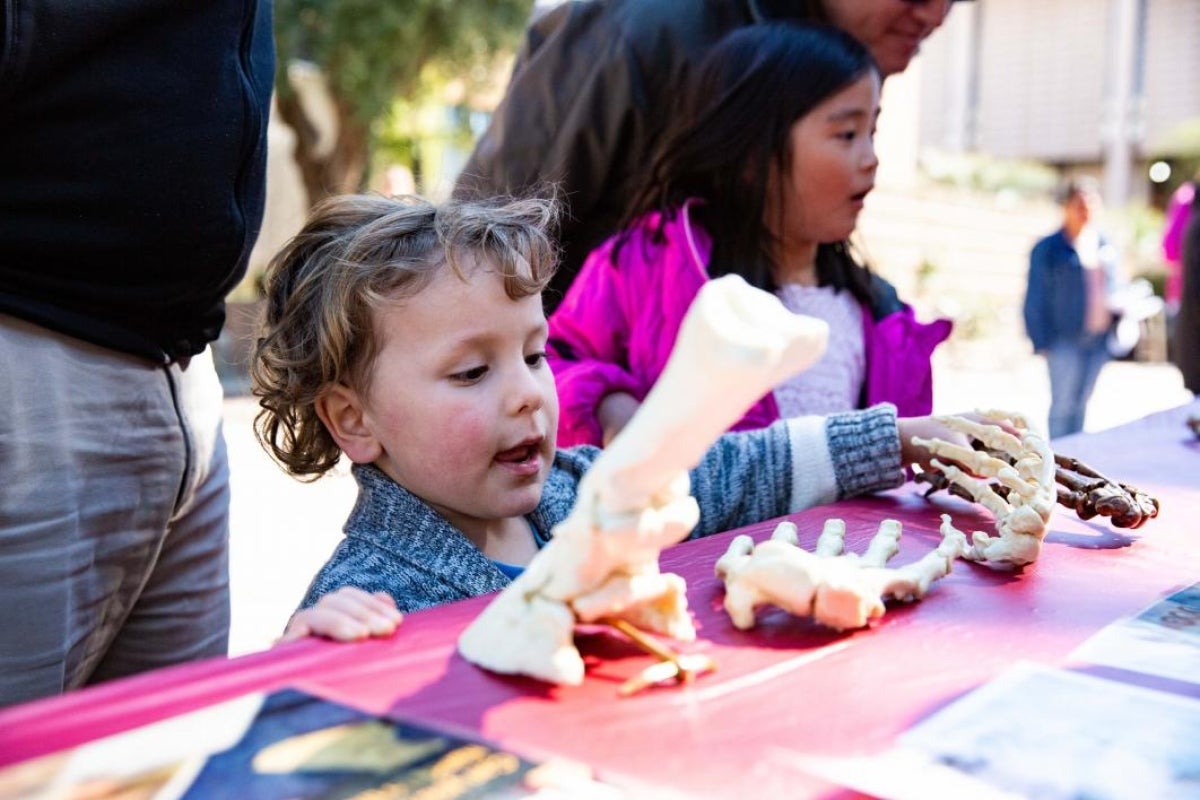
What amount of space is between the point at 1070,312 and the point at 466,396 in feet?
16.6

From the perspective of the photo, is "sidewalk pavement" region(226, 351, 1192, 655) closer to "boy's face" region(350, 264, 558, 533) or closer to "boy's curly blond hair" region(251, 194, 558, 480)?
"boy's curly blond hair" region(251, 194, 558, 480)

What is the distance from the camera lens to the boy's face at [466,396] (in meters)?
1.18

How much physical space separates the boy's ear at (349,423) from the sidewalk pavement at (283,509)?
0.15 meters

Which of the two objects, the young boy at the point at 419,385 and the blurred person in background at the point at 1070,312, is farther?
the blurred person in background at the point at 1070,312

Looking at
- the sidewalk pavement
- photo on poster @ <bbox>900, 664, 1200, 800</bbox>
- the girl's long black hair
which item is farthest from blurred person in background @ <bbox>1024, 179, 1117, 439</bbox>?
photo on poster @ <bbox>900, 664, 1200, 800</bbox>

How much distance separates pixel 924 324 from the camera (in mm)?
2008

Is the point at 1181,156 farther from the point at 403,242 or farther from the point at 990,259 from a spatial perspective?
the point at 403,242

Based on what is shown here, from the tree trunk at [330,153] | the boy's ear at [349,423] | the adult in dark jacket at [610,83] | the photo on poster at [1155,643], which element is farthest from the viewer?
the tree trunk at [330,153]

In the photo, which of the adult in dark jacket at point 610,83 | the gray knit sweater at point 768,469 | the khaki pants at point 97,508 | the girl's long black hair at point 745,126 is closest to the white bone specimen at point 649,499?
the gray knit sweater at point 768,469

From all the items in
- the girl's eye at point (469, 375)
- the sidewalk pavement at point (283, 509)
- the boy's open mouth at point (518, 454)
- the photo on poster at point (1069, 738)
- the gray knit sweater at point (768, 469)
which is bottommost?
the sidewalk pavement at point (283, 509)

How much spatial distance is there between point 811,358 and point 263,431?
926 mm

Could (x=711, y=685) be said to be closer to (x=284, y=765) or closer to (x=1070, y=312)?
(x=284, y=765)

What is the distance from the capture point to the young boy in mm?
1169

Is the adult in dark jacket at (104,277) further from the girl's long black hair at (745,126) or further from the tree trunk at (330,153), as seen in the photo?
the tree trunk at (330,153)
